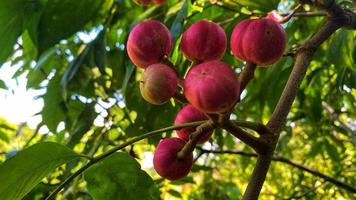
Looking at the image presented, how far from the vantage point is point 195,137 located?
26.1 inches

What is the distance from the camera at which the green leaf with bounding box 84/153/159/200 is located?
881mm

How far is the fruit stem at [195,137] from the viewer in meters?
0.64

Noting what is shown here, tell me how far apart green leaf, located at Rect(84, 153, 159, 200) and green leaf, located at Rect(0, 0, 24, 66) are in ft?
1.65

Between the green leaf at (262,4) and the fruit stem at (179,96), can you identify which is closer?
the fruit stem at (179,96)

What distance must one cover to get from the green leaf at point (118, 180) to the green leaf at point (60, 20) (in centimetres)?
A: 49

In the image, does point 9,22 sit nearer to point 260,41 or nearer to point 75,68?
point 75,68

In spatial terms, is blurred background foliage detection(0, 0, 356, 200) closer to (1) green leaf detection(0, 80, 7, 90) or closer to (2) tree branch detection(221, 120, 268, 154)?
(1) green leaf detection(0, 80, 7, 90)

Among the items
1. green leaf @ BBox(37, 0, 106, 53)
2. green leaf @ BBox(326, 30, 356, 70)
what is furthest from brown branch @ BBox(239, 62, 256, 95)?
green leaf @ BBox(37, 0, 106, 53)

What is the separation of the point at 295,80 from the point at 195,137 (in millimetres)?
206

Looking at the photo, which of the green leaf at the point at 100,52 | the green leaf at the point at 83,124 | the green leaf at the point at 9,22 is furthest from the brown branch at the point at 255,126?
the green leaf at the point at 83,124

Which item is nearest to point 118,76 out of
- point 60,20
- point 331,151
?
point 60,20

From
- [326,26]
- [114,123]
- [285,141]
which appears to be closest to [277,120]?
[326,26]

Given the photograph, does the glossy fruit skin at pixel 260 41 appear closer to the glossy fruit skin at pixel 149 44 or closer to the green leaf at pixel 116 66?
the glossy fruit skin at pixel 149 44

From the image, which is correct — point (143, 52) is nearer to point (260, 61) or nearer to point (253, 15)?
point (260, 61)
